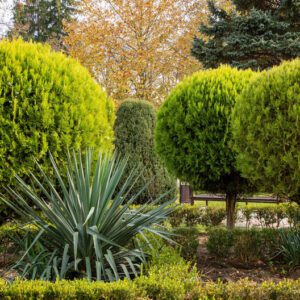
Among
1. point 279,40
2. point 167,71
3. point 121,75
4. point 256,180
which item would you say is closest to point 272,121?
point 256,180

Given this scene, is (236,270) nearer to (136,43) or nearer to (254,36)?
(254,36)

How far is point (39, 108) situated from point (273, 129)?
2.81 m

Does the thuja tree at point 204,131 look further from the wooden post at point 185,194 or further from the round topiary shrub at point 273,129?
the wooden post at point 185,194

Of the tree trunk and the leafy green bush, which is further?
the leafy green bush

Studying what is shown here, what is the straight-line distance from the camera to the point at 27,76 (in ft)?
17.2

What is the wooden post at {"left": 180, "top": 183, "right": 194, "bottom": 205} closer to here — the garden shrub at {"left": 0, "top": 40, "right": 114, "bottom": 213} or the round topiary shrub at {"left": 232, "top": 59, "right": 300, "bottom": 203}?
the round topiary shrub at {"left": 232, "top": 59, "right": 300, "bottom": 203}

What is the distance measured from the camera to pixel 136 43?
19.1 m

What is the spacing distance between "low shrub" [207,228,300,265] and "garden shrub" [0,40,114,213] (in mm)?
2092

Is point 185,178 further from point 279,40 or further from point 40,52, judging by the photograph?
point 279,40

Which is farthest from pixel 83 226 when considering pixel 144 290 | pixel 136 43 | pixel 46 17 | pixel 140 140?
pixel 46 17

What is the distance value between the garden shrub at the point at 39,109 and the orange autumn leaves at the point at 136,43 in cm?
1231

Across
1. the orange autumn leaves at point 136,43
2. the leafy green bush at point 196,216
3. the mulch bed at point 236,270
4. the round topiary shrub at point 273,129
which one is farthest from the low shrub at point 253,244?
the orange autumn leaves at point 136,43

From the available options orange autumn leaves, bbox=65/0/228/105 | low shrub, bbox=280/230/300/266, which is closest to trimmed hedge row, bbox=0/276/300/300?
low shrub, bbox=280/230/300/266

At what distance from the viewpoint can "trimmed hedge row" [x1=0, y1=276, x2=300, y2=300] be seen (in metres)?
2.88
